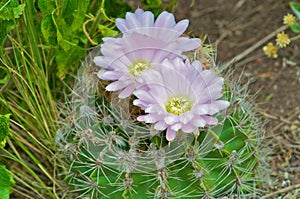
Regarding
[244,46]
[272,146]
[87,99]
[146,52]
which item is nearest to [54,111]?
[87,99]

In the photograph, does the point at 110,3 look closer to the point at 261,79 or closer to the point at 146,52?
the point at 146,52

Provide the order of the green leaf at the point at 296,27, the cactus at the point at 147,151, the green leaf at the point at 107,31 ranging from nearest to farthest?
the cactus at the point at 147,151, the green leaf at the point at 107,31, the green leaf at the point at 296,27

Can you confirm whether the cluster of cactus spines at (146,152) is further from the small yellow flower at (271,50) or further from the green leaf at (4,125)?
the small yellow flower at (271,50)

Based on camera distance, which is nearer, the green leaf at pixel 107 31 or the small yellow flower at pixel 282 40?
the green leaf at pixel 107 31

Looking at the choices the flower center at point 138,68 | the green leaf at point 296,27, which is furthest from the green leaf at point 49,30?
the green leaf at point 296,27

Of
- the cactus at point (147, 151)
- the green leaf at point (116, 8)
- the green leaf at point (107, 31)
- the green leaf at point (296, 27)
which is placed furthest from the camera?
the green leaf at point (296, 27)

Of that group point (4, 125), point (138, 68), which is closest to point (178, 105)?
point (138, 68)

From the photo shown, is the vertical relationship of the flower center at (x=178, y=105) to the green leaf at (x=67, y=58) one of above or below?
above

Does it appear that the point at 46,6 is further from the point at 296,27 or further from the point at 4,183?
the point at 296,27
